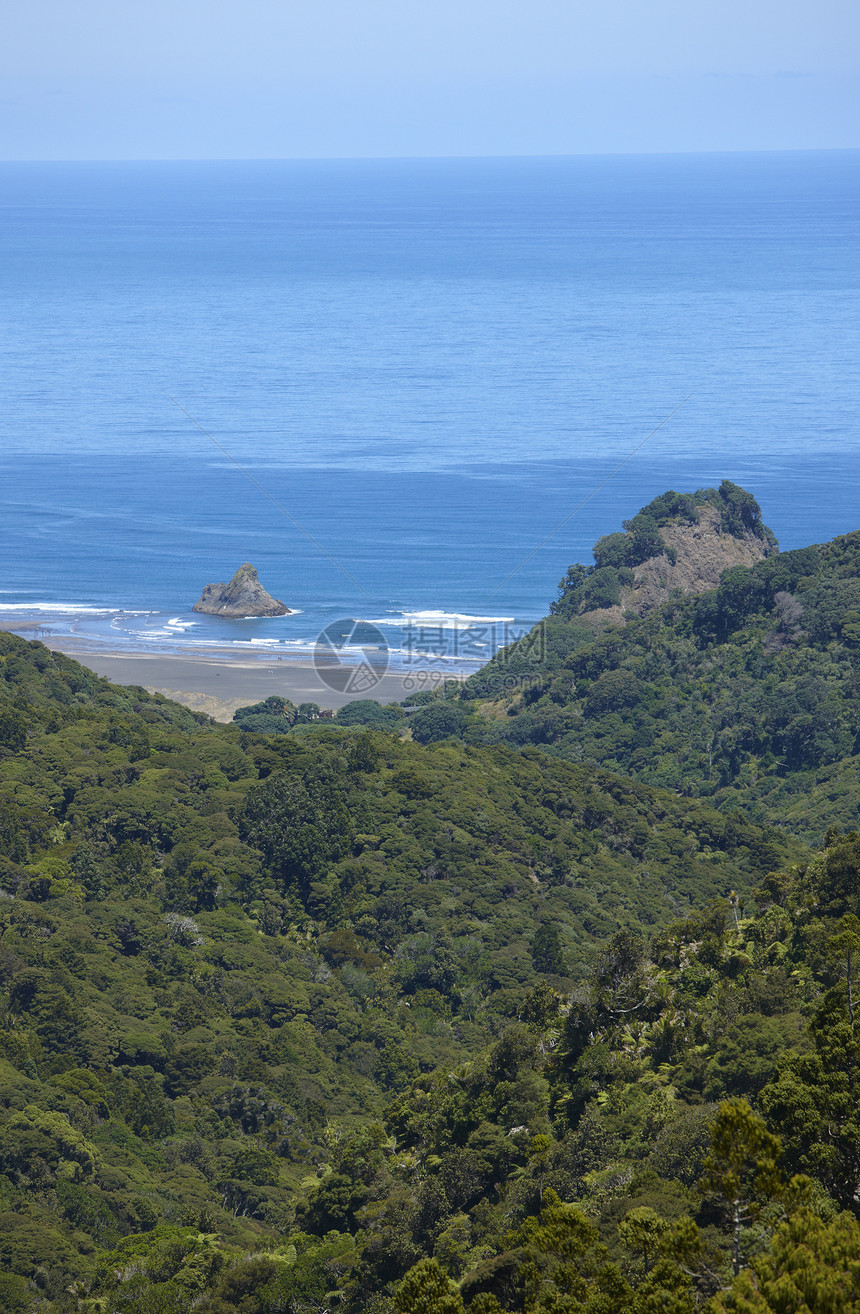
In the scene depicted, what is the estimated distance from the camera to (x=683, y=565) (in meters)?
94.8

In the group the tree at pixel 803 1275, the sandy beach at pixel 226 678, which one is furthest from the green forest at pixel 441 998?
the sandy beach at pixel 226 678

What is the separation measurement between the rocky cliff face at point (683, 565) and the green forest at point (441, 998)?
14189 millimetres

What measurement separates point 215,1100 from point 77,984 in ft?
19.3

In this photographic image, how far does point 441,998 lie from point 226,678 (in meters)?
47.4

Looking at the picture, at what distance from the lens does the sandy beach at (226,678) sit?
282ft

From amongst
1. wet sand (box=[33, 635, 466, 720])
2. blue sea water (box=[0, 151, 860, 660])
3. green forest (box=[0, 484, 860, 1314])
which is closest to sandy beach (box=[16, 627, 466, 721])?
wet sand (box=[33, 635, 466, 720])

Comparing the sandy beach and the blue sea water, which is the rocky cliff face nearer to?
the blue sea water

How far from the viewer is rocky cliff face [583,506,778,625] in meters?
93.2

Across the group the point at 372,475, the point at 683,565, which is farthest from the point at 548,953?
the point at 372,475

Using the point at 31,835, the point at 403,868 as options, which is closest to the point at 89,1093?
the point at 31,835

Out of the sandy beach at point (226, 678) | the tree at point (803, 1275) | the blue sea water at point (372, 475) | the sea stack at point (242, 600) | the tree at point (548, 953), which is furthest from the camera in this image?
the blue sea water at point (372, 475)

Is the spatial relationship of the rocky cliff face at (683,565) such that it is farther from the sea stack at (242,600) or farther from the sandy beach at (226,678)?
the sea stack at (242,600)

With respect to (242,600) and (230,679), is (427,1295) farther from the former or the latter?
(242,600)

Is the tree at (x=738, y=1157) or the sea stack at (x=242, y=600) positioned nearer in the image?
the tree at (x=738, y=1157)
